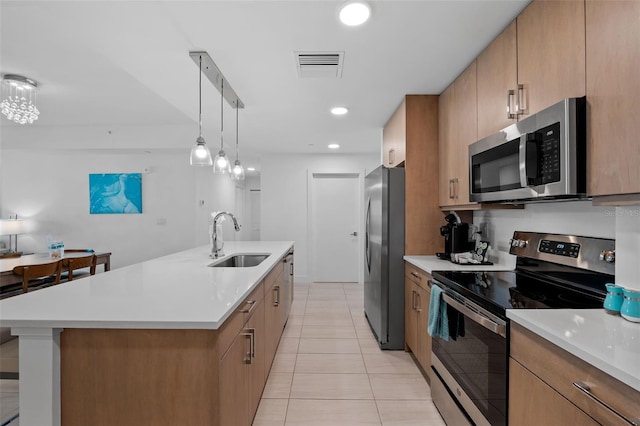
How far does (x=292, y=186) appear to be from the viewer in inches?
230

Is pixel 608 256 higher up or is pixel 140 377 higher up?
pixel 608 256

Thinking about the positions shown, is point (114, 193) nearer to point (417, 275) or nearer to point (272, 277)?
point (272, 277)

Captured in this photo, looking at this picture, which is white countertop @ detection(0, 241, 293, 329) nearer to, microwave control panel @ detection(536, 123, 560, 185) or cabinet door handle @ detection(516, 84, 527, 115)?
microwave control panel @ detection(536, 123, 560, 185)

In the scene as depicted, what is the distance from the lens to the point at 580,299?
4.67ft

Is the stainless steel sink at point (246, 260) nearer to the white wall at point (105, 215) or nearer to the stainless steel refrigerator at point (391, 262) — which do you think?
the stainless steel refrigerator at point (391, 262)

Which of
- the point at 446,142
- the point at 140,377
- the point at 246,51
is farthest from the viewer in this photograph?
the point at 446,142

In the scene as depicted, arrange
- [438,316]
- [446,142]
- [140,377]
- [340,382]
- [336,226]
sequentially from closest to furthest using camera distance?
[140,377]
[438,316]
[340,382]
[446,142]
[336,226]

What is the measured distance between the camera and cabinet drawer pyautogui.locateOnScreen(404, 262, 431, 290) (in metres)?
2.36

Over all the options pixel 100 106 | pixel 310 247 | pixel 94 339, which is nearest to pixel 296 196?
pixel 310 247

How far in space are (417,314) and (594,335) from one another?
1.65m

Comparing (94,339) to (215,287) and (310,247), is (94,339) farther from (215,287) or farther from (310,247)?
(310,247)

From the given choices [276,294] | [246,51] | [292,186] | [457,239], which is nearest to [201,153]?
[246,51]

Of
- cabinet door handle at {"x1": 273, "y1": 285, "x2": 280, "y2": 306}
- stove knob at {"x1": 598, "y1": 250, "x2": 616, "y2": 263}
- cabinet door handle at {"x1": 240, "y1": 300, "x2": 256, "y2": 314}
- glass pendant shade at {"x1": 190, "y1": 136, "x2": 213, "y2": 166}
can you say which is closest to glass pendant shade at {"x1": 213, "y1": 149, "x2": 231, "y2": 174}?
glass pendant shade at {"x1": 190, "y1": 136, "x2": 213, "y2": 166}

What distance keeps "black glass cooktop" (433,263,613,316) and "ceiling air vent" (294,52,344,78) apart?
1615 mm
